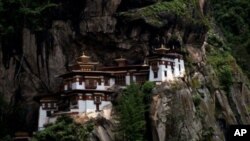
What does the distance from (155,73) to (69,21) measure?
313 inches

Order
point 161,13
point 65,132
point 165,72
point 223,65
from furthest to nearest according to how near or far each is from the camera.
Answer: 1. point 223,65
2. point 161,13
3. point 165,72
4. point 65,132

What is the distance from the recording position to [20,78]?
33.9 metres

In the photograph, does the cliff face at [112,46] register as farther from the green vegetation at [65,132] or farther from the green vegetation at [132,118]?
the green vegetation at [65,132]

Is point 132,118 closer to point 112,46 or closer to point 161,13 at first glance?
point 112,46

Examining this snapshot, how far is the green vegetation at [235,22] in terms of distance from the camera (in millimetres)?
50750

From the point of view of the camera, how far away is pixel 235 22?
183ft

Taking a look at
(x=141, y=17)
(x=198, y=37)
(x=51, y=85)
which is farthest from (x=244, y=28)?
(x=51, y=85)

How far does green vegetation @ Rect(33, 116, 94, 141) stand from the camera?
1048 inches

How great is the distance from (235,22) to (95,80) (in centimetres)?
3115

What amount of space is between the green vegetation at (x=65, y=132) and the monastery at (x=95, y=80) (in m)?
1.35

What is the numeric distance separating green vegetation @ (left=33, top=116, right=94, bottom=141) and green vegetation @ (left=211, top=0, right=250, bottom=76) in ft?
88.8

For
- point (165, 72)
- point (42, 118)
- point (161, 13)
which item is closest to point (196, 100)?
point (165, 72)

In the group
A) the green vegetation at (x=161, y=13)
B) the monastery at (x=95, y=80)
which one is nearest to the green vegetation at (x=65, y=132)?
the monastery at (x=95, y=80)

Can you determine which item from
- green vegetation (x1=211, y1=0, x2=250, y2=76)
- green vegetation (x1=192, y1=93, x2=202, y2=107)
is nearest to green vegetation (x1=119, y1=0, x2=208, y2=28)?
green vegetation (x1=192, y1=93, x2=202, y2=107)
